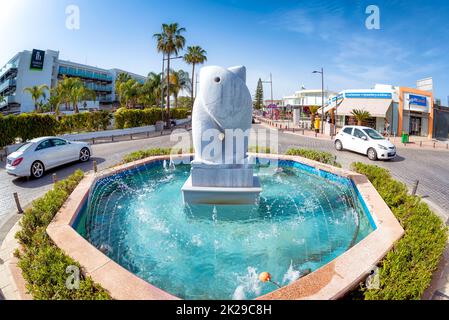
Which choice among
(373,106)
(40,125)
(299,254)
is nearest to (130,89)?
(40,125)

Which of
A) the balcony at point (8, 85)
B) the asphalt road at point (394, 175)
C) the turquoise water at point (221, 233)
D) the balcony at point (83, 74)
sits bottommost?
the turquoise water at point (221, 233)

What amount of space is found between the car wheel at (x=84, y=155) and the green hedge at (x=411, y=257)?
45.0 ft

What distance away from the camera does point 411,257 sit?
4.60 metres

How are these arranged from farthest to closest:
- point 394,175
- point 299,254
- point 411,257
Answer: point 394,175 → point 299,254 → point 411,257

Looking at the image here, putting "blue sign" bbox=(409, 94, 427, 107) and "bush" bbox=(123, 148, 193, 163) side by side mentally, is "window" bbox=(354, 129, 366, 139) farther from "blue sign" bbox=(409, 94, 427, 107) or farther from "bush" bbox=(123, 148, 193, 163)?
"blue sign" bbox=(409, 94, 427, 107)

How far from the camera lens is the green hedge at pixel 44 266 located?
366cm

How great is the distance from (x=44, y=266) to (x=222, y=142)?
18.3ft

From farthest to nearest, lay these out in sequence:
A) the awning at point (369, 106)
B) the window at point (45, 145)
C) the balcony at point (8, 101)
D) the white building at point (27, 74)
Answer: the white building at point (27, 74), the balcony at point (8, 101), the awning at point (369, 106), the window at point (45, 145)

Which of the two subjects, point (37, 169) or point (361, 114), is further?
point (361, 114)

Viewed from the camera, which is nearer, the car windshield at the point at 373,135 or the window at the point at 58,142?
the window at the point at 58,142

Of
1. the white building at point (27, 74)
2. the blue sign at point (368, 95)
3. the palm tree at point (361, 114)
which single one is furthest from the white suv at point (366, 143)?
the white building at point (27, 74)

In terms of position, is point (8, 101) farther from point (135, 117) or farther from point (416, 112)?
point (416, 112)

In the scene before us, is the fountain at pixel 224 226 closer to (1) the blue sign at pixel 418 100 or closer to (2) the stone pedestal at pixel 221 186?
(2) the stone pedestal at pixel 221 186

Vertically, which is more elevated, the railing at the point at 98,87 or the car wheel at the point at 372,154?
the railing at the point at 98,87
